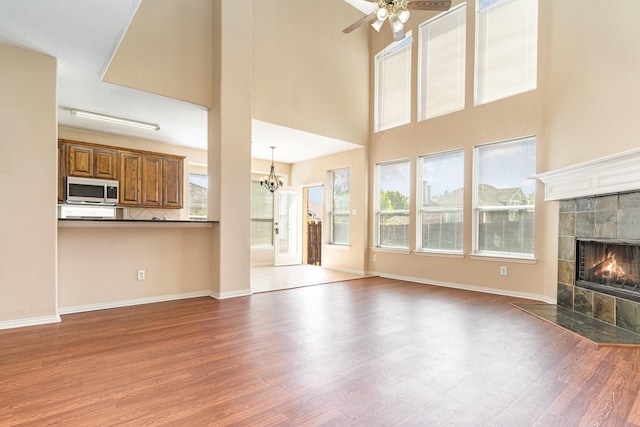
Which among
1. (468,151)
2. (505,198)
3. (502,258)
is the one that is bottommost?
(502,258)

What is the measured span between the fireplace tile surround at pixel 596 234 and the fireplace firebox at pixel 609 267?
57mm

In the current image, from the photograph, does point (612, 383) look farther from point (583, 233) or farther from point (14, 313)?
point (14, 313)

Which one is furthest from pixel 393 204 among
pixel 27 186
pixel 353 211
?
pixel 27 186

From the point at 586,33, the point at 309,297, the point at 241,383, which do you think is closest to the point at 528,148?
the point at 586,33

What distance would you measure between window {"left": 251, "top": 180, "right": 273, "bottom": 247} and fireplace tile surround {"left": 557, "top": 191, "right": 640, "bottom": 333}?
20.4 ft

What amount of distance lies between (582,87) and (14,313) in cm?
667

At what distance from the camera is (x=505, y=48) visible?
502cm

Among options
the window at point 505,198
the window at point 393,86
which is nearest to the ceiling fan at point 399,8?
the window at point 505,198

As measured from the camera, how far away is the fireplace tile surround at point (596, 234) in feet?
10.4

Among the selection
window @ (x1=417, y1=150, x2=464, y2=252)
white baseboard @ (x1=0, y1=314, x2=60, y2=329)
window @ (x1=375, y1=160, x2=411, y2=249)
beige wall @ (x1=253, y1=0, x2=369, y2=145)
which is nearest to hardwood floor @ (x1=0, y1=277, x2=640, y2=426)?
white baseboard @ (x1=0, y1=314, x2=60, y2=329)

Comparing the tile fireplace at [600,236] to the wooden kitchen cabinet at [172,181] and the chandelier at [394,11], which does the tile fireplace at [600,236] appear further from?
the wooden kitchen cabinet at [172,181]

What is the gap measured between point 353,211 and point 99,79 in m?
4.86

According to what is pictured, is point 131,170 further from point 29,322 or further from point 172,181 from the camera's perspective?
point 29,322

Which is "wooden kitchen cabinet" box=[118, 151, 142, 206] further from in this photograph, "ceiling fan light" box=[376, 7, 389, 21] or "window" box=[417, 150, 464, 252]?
"window" box=[417, 150, 464, 252]
